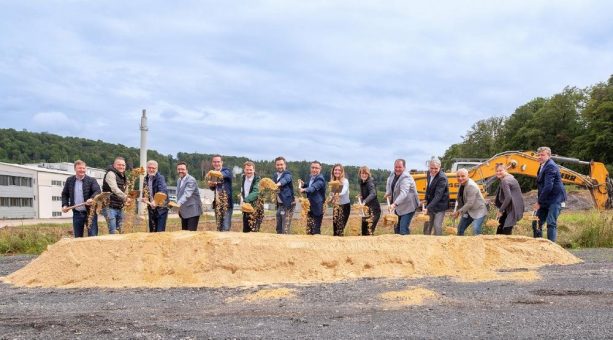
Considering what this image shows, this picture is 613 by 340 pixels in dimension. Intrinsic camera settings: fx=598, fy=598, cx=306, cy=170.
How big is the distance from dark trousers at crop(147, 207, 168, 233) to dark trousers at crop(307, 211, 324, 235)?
263 cm

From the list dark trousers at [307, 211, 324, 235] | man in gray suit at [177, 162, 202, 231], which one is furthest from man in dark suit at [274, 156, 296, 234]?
man in gray suit at [177, 162, 202, 231]

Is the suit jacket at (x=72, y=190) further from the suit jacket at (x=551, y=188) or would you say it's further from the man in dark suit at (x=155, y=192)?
the suit jacket at (x=551, y=188)

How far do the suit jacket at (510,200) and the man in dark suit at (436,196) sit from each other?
0.98 meters

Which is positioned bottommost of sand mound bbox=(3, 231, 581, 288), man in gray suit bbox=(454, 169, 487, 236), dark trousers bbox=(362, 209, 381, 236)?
sand mound bbox=(3, 231, 581, 288)

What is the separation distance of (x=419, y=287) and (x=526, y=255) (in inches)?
122

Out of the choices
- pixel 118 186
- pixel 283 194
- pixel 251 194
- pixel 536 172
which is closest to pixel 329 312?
pixel 283 194

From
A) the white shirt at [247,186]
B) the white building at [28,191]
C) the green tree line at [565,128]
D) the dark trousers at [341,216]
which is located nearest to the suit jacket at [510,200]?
the dark trousers at [341,216]

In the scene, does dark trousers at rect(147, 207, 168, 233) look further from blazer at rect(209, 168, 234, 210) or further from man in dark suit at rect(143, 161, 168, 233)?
blazer at rect(209, 168, 234, 210)

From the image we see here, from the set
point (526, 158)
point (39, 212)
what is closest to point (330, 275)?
point (526, 158)

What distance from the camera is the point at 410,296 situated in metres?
6.95

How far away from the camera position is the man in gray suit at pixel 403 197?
10602 millimetres

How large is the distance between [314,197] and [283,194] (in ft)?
1.89

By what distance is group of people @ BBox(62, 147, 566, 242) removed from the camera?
10523mm

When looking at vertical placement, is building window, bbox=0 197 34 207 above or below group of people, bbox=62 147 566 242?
below
